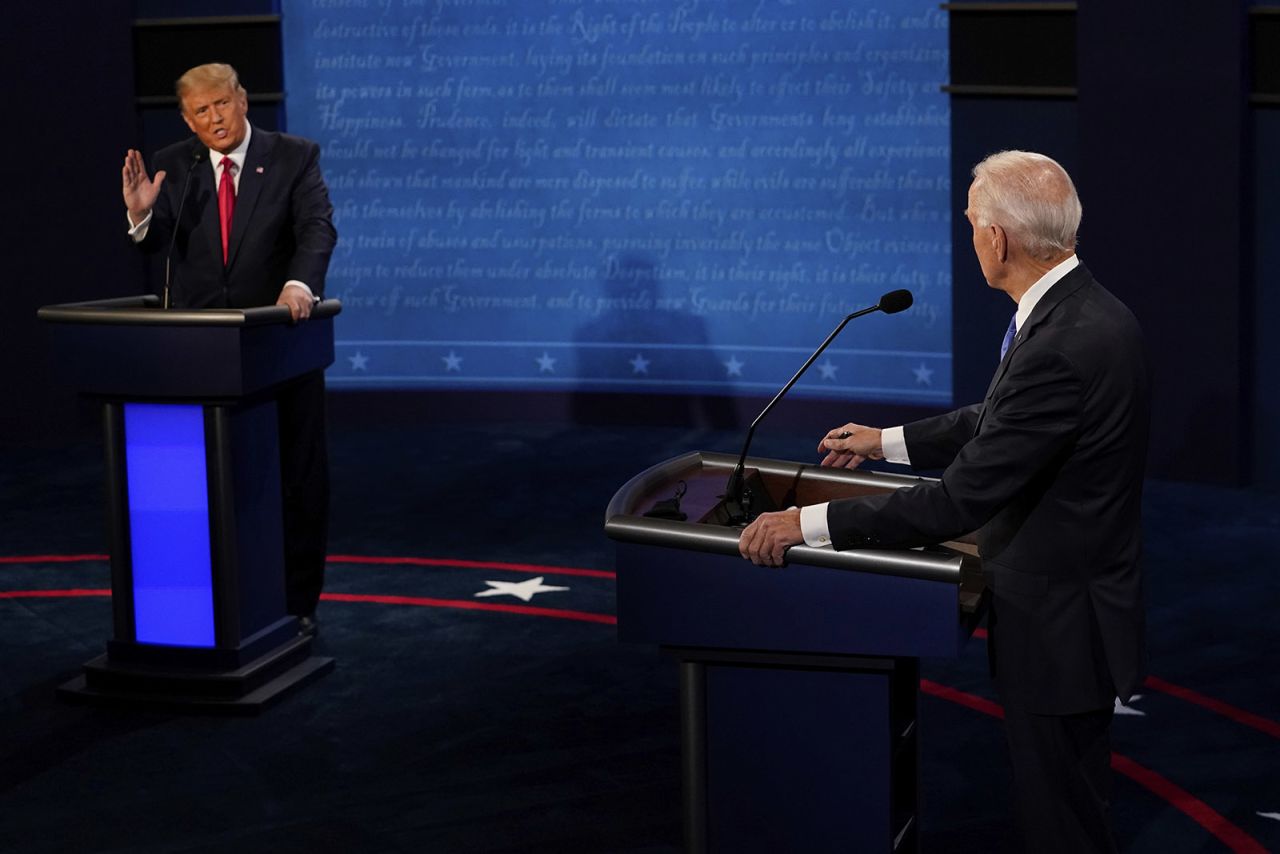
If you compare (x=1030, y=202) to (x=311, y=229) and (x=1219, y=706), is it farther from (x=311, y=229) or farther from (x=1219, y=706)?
(x=311, y=229)

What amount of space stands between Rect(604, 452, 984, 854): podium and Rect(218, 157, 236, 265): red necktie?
8.09ft

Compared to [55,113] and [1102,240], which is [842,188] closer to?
[1102,240]

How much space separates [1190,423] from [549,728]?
3.83 m

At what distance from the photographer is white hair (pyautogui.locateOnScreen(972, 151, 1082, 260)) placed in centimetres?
282

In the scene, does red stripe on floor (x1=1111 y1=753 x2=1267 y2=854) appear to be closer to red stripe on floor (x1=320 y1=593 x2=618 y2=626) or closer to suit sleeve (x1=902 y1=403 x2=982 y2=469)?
suit sleeve (x1=902 y1=403 x2=982 y2=469)

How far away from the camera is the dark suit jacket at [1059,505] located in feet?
9.21

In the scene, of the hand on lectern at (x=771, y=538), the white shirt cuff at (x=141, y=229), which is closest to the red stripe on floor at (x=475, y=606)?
the white shirt cuff at (x=141, y=229)

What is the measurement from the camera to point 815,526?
2.87 meters

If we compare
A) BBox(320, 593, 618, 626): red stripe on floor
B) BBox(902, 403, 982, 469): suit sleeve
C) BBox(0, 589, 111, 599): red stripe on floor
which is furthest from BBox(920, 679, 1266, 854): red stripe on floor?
BBox(0, 589, 111, 599): red stripe on floor

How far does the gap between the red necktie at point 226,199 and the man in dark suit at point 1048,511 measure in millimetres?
2825

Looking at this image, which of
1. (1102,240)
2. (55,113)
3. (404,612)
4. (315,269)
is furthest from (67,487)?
(1102,240)

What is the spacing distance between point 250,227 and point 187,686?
1.35 metres

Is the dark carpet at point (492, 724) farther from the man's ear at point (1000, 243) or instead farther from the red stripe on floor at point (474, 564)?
the man's ear at point (1000, 243)

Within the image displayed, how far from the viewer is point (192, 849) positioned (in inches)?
158
